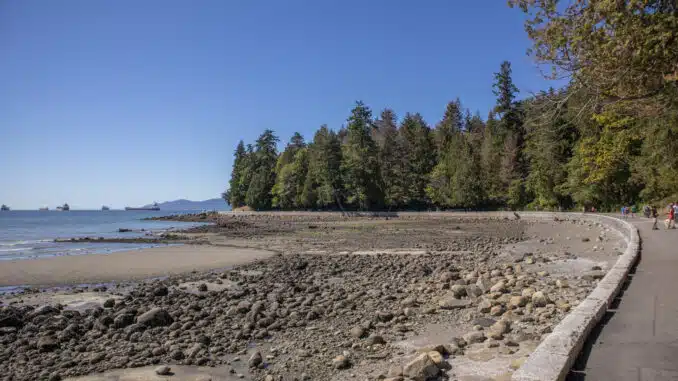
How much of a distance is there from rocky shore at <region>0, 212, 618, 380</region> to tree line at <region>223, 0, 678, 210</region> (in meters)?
5.00

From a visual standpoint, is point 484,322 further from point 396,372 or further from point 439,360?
point 396,372

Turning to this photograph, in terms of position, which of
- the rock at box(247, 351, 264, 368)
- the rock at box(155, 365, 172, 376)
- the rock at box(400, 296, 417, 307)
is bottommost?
the rock at box(155, 365, 172, 376)

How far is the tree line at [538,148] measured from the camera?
9625mm

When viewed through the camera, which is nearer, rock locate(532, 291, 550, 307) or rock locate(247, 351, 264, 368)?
rock locate(247, 351, 264, 368)

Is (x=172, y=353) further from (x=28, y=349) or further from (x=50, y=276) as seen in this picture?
(x=50, y=276)

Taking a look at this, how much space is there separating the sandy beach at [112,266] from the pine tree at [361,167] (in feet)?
155

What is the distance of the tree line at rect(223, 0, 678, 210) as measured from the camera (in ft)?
31.6

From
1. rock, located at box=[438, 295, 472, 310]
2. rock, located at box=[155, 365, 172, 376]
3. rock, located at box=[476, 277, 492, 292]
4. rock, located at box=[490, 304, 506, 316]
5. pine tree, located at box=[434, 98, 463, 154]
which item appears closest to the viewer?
rock, located at box=[155, 365, 172, 376]

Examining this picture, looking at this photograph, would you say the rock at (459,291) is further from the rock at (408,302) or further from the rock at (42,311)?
the rock at (42,311)

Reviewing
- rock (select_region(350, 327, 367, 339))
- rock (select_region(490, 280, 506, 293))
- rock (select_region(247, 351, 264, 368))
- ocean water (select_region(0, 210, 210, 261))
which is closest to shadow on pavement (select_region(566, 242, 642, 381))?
rock (select_region(490, 280, 506, 293))

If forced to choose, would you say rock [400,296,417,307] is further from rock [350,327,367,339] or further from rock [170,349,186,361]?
rock [170,349,186,361]

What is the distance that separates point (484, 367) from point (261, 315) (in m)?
5.29

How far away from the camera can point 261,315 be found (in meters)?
9.65

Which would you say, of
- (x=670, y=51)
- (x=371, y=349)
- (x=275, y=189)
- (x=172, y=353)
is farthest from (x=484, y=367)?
(x=275, y=189)
